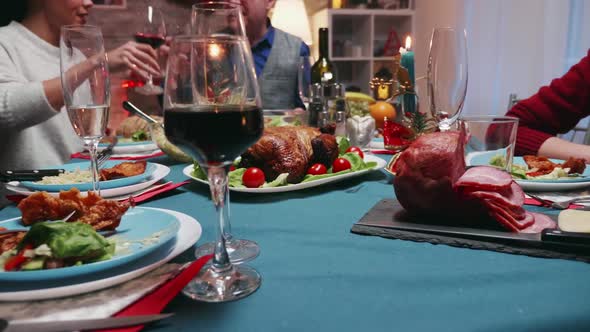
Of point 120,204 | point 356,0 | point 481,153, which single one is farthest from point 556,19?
point 120,204

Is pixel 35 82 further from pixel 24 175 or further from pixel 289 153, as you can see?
pixel 289 153

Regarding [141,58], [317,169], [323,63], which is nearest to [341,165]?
[317,169]

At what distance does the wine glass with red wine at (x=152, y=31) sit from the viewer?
1.55 m

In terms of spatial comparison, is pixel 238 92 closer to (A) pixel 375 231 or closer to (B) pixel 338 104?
(A) pixel 375 231

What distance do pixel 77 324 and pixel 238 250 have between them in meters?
0.25

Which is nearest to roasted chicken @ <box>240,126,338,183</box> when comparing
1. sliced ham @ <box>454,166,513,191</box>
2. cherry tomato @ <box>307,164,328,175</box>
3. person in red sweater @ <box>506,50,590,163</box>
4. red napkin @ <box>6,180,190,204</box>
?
cherry tomato @ <box>307,164,328,175</box>

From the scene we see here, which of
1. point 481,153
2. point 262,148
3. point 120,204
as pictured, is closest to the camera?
point 120,204

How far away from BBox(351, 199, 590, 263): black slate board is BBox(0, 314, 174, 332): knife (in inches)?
14.1

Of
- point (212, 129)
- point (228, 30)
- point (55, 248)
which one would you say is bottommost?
point (55, 248)

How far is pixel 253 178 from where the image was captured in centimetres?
97

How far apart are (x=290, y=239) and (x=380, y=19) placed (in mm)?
4399

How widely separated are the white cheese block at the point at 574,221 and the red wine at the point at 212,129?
0.43 meters

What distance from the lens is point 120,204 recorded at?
63 centimetres

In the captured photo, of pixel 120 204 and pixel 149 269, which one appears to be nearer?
pixel 149 269
